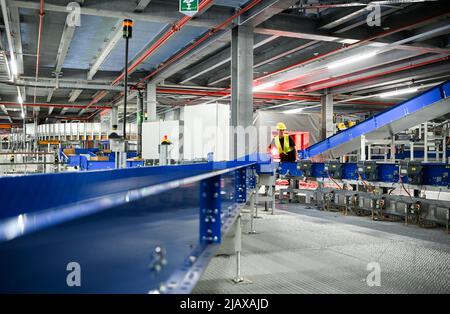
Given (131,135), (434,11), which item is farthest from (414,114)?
(131,135)

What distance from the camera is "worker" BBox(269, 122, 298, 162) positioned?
10.8 m

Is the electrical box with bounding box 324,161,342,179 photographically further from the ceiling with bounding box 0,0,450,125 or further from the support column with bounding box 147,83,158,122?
the support column with bounding box 147,83,158,122

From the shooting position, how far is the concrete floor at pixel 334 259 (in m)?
4.02

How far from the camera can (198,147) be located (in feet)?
30.8

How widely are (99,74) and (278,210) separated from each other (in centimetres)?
864

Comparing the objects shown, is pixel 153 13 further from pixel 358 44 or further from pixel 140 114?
pixel 140 114

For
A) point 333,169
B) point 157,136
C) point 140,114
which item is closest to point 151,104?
point 140,114

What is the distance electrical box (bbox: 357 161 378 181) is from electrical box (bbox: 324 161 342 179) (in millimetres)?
735

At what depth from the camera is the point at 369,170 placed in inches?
332

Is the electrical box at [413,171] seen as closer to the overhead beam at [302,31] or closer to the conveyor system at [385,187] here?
the conveyor system at [385,187]

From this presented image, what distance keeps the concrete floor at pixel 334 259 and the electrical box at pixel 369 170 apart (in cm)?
114

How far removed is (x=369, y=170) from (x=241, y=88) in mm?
3318

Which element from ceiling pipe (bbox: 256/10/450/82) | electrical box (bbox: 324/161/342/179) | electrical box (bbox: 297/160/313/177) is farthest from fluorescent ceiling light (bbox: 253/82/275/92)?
electrical box (bbox: 324/161/342/179)

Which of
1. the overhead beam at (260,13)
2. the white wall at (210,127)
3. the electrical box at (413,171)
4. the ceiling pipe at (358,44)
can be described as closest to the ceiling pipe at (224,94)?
the ceiling pipe at (358,44)
